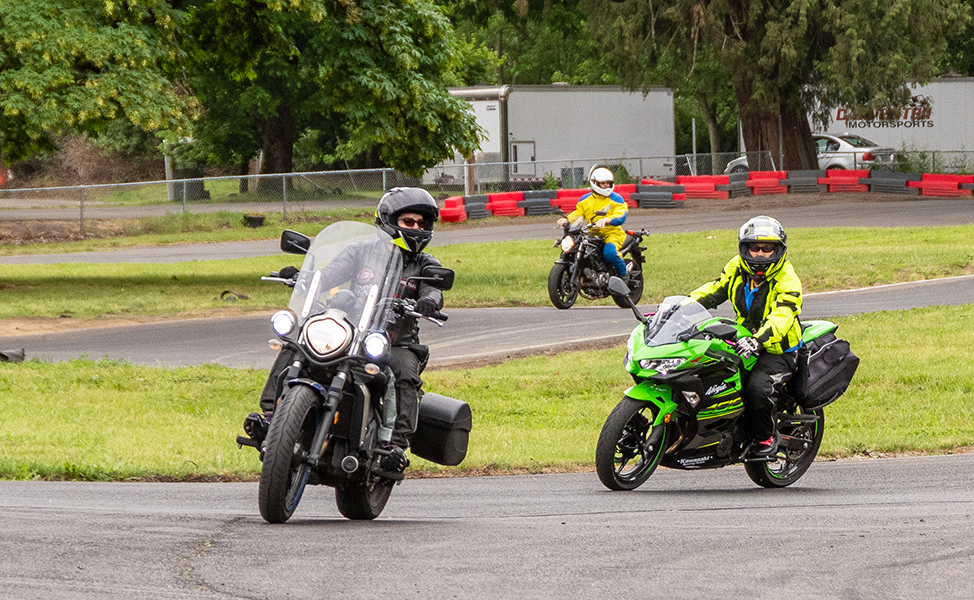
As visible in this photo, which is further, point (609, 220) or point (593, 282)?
point (593, 282)

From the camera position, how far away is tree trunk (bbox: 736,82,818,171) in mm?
43000

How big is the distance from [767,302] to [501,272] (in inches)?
623

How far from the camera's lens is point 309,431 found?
6.02 metres

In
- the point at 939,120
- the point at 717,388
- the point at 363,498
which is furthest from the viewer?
the point at 939,120

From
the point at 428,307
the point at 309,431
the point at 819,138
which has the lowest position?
the point at 309,431

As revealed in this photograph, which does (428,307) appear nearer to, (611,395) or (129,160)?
(611,395)

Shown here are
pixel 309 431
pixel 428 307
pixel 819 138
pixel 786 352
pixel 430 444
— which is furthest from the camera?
pixel 819 138

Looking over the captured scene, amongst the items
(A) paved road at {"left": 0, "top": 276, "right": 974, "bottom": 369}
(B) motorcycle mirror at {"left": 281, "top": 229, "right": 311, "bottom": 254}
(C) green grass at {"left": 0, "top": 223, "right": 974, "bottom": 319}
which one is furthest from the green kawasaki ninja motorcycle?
(C) green grass at {"left": 0, "top": 223, "right": 974, "bottom": 319}

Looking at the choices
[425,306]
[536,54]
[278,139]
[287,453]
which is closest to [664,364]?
[425,306]

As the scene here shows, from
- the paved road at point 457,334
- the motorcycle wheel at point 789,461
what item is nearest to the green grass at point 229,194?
the paved road at point 457,334

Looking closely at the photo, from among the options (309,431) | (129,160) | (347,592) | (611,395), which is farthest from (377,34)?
(129,160)

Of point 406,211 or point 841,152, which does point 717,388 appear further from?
point 841,152

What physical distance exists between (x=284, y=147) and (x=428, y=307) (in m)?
44.9

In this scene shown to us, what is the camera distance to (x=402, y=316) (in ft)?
21.7
